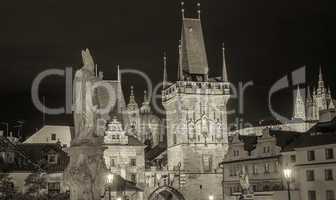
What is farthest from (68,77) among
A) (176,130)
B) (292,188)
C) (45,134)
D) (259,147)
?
(292,188)

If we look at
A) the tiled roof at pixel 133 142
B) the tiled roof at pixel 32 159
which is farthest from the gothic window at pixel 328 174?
the tiled roof at pixel 133 142

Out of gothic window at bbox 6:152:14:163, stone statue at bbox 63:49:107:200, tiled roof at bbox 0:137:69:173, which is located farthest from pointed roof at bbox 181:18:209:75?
stone statue at bbox 63:49:107:200

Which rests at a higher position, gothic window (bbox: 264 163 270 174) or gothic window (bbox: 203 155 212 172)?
gothic window (bbox: 203 155 212 172)

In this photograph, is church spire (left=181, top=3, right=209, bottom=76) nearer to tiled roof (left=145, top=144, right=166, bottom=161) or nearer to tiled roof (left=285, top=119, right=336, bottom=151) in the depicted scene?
tiled roof (left=145, top=144, right=166, bottom=161)

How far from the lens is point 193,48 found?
103m

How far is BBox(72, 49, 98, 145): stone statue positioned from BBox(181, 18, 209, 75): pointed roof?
252 ft

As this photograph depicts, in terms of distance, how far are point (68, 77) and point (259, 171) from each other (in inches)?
1268

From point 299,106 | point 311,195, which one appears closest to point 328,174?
point 311,195

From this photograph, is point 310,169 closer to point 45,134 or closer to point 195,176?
point 195,176

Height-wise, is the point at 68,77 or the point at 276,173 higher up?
the point at 68,77

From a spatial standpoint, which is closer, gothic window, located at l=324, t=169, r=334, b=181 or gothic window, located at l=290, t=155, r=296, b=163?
gothic window, located at l=324, t=169, r=334, b=181

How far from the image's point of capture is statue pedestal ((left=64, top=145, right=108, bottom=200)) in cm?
2400

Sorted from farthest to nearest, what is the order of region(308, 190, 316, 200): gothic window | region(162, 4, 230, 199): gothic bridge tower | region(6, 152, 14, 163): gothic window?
region(162, 4, 230, 199): gothic bridge tower, region(6, 152, 14, 163): gothic window, region(308, 190, 316, 200): gothic window

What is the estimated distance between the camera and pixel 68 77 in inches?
3514
